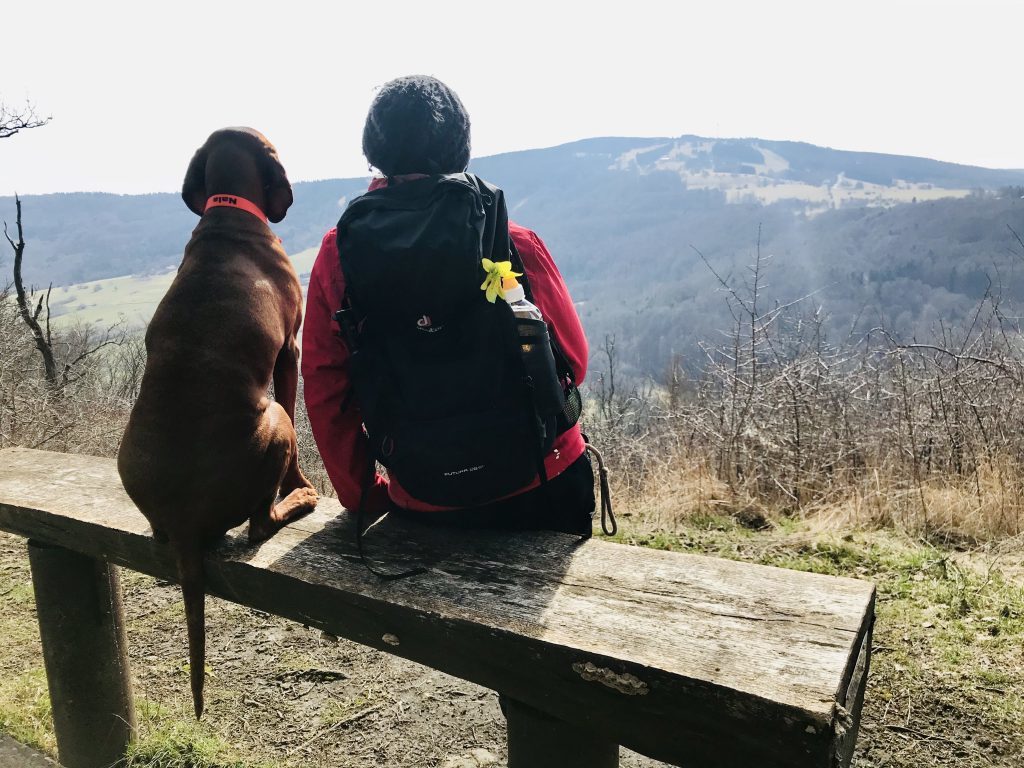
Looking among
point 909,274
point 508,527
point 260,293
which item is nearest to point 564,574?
point 508,527

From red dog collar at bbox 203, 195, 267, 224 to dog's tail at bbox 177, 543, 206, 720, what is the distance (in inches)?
43.9

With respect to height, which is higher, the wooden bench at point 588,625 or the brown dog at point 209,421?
the brown dog at point 209,421

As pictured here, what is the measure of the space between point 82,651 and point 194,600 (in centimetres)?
87

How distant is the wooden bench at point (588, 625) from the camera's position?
3.58ft

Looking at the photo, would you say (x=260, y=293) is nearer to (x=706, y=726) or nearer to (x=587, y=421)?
(x=706, y=726)

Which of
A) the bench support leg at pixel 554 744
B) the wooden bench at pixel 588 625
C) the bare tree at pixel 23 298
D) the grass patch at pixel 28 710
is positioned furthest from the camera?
the bare tree at pixel 23 298

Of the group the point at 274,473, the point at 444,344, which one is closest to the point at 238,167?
the point at 274,473

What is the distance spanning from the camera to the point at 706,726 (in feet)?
3.62

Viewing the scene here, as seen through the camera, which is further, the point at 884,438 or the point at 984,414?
the point at 884,438

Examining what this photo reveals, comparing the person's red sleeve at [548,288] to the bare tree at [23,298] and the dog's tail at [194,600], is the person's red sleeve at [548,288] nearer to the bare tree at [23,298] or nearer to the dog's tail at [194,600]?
the dog's tail at [194,600]

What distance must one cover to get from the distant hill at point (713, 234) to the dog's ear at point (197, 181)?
5245cm

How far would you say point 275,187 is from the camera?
2523 millimetres

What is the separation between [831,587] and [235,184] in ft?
7.12

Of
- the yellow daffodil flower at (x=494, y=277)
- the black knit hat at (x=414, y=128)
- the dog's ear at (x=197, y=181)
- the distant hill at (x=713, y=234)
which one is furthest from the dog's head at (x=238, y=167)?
the distant hill at (x=713, y=234)
